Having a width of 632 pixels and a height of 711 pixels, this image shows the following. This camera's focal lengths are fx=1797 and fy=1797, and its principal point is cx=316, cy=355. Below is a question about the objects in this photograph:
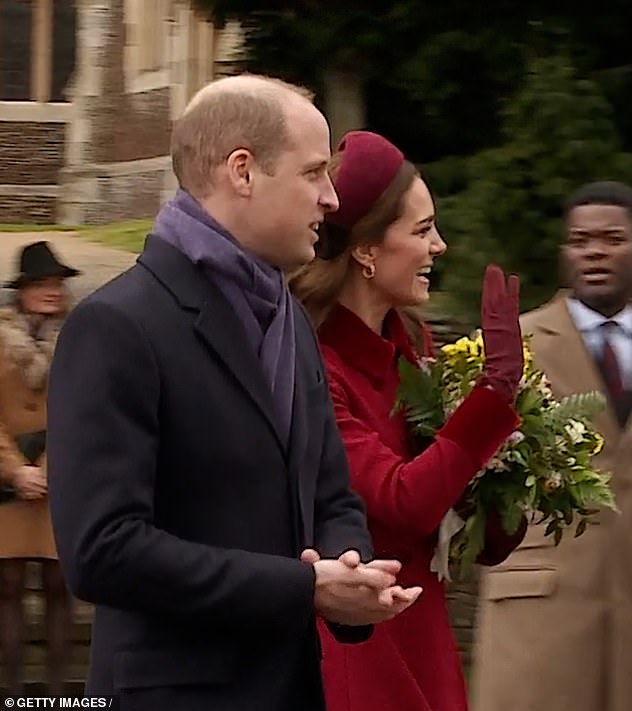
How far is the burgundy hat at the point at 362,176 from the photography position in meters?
3.56

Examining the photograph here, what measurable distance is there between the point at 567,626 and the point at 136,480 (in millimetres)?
2243

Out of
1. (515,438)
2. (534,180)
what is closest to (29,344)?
(534,180)

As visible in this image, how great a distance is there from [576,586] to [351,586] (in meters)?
1.99

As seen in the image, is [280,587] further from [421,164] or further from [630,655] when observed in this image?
[421,164]

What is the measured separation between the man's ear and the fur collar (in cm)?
395

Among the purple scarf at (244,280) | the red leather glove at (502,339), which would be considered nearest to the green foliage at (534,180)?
the red leather glove at (502,339)

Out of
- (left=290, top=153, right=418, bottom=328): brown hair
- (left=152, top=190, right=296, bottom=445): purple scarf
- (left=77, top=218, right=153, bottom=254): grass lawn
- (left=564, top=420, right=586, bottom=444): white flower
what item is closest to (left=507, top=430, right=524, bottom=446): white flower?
(left=564, top=420, right=586, bottom=444): white flower

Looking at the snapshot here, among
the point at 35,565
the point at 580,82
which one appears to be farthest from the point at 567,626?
A: the point at 580,82

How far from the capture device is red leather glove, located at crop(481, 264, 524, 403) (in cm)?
340

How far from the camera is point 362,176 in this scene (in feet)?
11.7

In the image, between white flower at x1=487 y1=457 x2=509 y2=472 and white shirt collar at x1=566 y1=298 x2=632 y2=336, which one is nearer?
white flower at x1=487 y1=457 x2=509 y2=472

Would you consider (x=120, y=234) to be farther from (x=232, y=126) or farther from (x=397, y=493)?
(x=232, y=126)

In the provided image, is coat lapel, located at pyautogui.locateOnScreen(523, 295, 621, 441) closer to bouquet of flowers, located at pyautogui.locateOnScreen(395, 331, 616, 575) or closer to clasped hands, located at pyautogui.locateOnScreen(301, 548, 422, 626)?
bouquet of flowers, located at pyautogui.locateOnScreen(395, 331, 616, 575)

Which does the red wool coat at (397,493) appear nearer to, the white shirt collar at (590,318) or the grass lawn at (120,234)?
the white shirt collar at (590,318)
